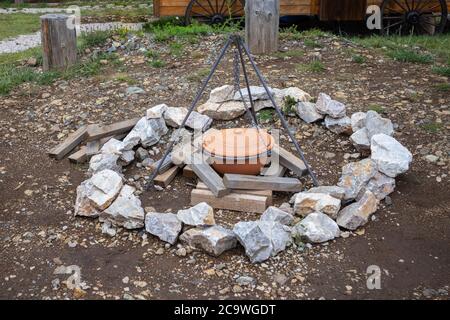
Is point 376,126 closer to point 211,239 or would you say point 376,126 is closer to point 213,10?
point 211,239

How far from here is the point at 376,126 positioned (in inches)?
198

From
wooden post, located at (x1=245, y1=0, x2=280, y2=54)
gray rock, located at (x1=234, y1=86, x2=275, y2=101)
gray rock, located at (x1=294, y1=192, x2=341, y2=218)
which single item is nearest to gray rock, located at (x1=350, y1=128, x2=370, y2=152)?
Answer: gray rock, located at (x1=294, y1=192, x2=341, y2=218)

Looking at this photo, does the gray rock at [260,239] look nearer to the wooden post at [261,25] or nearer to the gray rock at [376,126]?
the gray rock at [376,126]

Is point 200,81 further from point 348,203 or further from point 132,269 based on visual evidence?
point 132,269

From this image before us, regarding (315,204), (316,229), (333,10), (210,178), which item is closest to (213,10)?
(333,10)

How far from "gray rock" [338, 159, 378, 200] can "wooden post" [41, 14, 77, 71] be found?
424 centimetres

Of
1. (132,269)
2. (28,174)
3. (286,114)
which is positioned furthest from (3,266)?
(286,114)

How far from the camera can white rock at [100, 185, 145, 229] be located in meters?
4.15

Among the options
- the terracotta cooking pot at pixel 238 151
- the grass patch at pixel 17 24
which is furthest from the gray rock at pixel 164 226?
the grass patch at pixel 17 24

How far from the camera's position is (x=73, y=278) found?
3.66 meters

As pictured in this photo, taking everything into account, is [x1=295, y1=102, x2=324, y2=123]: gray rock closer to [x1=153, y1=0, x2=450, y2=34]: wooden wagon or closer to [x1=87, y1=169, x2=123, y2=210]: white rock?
[x1=87, y1=169, x2=123, y2=210]: white rock

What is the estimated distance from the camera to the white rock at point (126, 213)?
163 inches

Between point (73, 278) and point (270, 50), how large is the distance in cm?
473

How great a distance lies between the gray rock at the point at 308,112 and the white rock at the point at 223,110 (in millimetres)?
567
